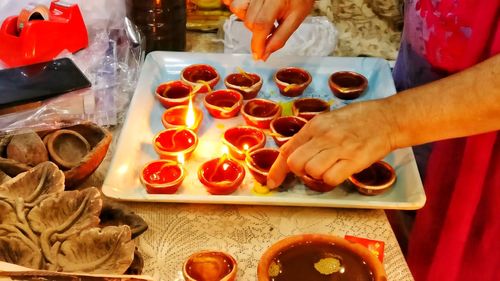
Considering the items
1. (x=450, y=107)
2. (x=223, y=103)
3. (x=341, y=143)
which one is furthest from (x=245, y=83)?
(x=450, y=107)

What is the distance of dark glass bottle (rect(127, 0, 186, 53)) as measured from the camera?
168 cm

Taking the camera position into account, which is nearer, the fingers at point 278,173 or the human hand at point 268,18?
the fingers at point 278,173

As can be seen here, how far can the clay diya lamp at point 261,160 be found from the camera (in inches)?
50.4

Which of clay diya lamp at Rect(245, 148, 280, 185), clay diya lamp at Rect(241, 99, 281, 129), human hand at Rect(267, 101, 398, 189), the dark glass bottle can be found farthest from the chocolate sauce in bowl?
the dark glass bottle

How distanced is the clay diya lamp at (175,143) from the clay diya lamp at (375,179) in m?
0.39

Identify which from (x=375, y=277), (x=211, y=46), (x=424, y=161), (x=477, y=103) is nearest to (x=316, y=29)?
(x=211, y=46)

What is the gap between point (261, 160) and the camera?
135 cm

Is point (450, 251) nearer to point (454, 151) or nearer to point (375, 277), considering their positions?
point (454, 151)

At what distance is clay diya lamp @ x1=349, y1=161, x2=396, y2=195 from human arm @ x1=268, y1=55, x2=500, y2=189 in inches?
4.6

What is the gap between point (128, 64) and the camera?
152 cm

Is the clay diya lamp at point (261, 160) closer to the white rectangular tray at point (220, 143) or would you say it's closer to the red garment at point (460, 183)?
the white rectangular tray at point (220, 143)

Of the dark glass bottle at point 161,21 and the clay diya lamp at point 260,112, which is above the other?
the dark glass bottle at point 161,21

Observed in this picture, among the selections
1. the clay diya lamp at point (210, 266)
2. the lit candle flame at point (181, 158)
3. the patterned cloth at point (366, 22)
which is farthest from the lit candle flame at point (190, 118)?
the patterned cloth at point (366, 22)

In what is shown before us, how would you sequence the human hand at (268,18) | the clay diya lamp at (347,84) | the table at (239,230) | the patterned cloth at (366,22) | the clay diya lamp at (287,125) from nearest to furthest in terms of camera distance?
the table at (239,230)
the human hand at (268,18)
the clay diya lamp at (287,125)
the clay diya lamp at (347,84)
the patterned cloth at (366,22)
